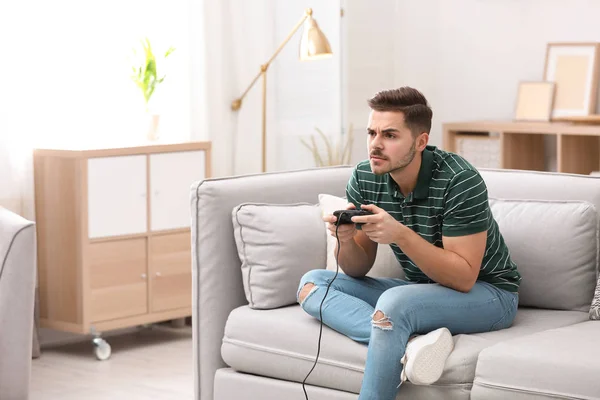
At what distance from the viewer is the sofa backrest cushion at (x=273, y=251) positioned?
10.5 ft

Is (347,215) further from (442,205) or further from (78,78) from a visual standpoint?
(78,78)

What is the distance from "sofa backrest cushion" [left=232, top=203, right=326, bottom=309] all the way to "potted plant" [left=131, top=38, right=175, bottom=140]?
1522mm

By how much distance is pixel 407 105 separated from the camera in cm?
288

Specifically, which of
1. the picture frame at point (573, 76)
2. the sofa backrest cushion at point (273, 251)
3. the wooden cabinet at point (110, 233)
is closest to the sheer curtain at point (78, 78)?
the wooden cabinet at point (110, 233)

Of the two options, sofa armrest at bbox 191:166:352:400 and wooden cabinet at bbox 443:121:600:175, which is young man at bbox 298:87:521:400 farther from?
wooden cabinet at bbox 443:121:600:175

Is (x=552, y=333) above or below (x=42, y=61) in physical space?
below

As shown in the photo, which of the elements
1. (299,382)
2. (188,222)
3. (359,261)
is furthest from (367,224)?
(188,222)

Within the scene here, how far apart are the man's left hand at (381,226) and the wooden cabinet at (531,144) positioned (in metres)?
2.20

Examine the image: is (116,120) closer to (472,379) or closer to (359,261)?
(359,261)

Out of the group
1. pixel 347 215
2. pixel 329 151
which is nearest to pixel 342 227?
pixel 347 215

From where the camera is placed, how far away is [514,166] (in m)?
5.13

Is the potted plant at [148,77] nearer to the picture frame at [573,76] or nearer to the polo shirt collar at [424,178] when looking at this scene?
the picture frame at [573,76]

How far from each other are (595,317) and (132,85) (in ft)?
8.53

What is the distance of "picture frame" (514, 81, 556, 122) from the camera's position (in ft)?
16.7
